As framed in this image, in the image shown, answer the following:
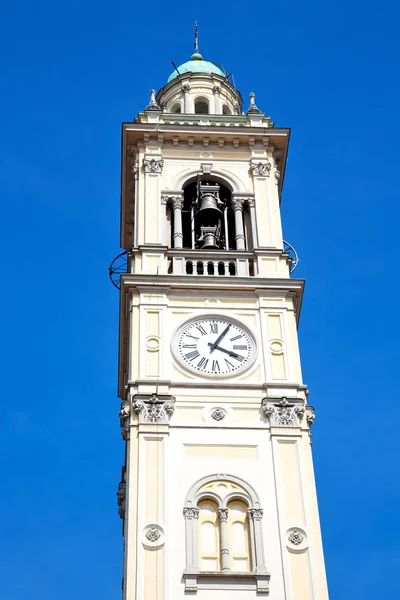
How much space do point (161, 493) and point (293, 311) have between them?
8136 mm

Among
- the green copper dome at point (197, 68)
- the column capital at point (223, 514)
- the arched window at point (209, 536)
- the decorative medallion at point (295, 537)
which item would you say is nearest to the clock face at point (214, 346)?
the arched window at point (209, 536)

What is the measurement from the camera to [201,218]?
43.2 m

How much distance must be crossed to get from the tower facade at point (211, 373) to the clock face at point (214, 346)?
43 millimetres

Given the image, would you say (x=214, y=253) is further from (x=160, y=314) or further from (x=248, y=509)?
(x=248, y=509)

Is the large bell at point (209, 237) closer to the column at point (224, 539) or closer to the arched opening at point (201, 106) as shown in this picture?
the arched opening at point (201, 106)

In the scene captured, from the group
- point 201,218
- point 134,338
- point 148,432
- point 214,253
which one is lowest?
point 148,432

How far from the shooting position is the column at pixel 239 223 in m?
41.5

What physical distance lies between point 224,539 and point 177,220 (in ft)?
40.6

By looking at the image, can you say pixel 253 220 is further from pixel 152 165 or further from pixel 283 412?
pixel 283 412

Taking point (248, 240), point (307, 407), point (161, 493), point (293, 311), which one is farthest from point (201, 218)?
point (161, 493)

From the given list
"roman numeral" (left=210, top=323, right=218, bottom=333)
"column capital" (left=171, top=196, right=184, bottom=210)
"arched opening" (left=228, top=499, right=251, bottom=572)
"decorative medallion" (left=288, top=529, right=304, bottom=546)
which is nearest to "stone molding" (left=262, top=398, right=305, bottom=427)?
"arched opening" (left=228, top=499, right=251, bottom=572)

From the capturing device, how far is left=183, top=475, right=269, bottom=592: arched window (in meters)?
32.4

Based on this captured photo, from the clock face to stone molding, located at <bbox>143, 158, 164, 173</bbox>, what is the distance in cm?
690

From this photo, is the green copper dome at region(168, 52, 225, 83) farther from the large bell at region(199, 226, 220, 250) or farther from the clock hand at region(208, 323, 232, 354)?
the clock hand at region(208, 323, 232, 354)
